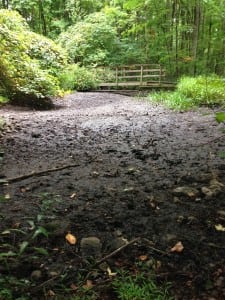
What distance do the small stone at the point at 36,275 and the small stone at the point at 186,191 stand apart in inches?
62.9

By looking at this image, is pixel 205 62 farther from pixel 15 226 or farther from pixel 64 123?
pixel 15 226

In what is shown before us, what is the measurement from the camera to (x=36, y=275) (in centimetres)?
209

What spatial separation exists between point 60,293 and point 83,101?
9.75m

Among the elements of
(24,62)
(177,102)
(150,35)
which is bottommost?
(177,102)

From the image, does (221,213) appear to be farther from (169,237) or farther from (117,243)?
Answer: (117,243)

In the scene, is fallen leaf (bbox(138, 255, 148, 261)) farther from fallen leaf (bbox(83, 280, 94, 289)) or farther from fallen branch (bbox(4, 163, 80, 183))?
fallen branch (bbox(4, 163, 80, 183))

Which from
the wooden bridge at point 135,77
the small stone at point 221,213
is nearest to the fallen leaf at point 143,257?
the small stone at point 221,213

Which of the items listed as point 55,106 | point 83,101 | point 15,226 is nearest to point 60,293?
point 15,226

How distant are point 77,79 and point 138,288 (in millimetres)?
14536

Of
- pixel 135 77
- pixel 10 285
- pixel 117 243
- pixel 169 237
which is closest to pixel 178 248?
pixel 169 237

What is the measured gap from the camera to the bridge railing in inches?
636

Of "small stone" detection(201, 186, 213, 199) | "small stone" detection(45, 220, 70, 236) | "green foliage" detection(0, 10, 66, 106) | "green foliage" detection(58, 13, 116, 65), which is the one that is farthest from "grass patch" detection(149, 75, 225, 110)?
"green foliage" detection(58, 13, 116, 65)

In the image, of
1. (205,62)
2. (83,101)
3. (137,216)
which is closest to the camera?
(137,216)

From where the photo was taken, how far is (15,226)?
266cm
